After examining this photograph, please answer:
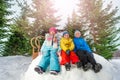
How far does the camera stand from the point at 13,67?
12.3 meters

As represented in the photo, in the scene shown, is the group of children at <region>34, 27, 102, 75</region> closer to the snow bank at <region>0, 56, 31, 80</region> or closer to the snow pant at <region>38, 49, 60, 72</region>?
the snow pant at <region>38, 49, 60, 72</region>

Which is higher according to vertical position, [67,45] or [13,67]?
[67,45]

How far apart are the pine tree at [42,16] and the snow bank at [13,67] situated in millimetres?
1897

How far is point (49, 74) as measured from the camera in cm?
782

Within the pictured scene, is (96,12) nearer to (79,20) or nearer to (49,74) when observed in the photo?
(79,20)

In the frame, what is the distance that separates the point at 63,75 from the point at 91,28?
31.1 ft

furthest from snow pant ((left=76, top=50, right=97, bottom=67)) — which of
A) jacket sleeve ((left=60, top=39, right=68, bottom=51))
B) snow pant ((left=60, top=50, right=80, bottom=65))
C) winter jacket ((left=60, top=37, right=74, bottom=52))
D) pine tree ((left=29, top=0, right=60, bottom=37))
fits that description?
pine tree ((left=29, top=0, right=60, bottom=37))

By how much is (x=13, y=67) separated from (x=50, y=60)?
4.65m

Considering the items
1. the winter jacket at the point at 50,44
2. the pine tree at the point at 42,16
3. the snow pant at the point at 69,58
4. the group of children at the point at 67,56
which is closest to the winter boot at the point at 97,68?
the group of children at the point at 67,56

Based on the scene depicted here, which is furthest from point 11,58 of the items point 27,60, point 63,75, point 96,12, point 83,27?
point 63,75

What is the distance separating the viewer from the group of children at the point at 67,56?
7.80 m

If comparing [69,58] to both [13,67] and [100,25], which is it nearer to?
[13,67]

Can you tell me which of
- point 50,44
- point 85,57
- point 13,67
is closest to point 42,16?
point 13,67

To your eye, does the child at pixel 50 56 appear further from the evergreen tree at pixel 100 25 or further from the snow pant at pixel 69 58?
the evergreen tree at pixel 100 25
